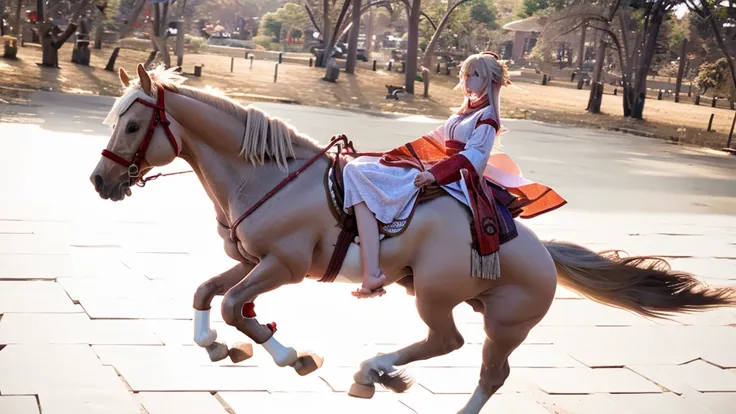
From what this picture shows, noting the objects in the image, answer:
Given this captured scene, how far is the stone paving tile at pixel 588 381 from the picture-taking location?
196 inches

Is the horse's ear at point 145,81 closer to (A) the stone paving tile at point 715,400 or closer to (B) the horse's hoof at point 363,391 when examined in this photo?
(B) the horse's hoof at point 363,391

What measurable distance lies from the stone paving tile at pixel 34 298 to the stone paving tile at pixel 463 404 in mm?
2279

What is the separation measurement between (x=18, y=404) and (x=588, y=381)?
10.2 feet

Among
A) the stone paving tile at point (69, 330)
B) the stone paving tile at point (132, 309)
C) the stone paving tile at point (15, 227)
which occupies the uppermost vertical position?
the stone paving tile at point (15, 227)

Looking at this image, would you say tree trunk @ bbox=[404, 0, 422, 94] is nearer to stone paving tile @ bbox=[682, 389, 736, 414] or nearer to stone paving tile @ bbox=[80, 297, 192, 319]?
stone paving tile @ bbox=[80, 297, 192, 319]

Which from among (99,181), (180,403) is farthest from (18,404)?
(99,181)

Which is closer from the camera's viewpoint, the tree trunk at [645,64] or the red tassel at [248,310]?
the red tassel at [248,310]

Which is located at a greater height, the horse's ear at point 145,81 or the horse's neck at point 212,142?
the horse's ear at point 145,81

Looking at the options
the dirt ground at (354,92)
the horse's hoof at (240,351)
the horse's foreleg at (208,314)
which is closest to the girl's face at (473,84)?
the horse's foreleg at (208,314)

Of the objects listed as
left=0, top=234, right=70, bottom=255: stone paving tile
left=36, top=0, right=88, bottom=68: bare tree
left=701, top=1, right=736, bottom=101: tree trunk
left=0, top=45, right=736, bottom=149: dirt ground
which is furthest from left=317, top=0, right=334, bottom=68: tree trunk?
left=0, top=234, right=70, bottom=255: stone paving tile

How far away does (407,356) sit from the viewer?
400 centimetres

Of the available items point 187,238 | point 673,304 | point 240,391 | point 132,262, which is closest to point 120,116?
point 240,391

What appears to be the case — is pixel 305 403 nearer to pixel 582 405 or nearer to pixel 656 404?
pixel 582 405

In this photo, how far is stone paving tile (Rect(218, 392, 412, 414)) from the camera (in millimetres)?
4254
